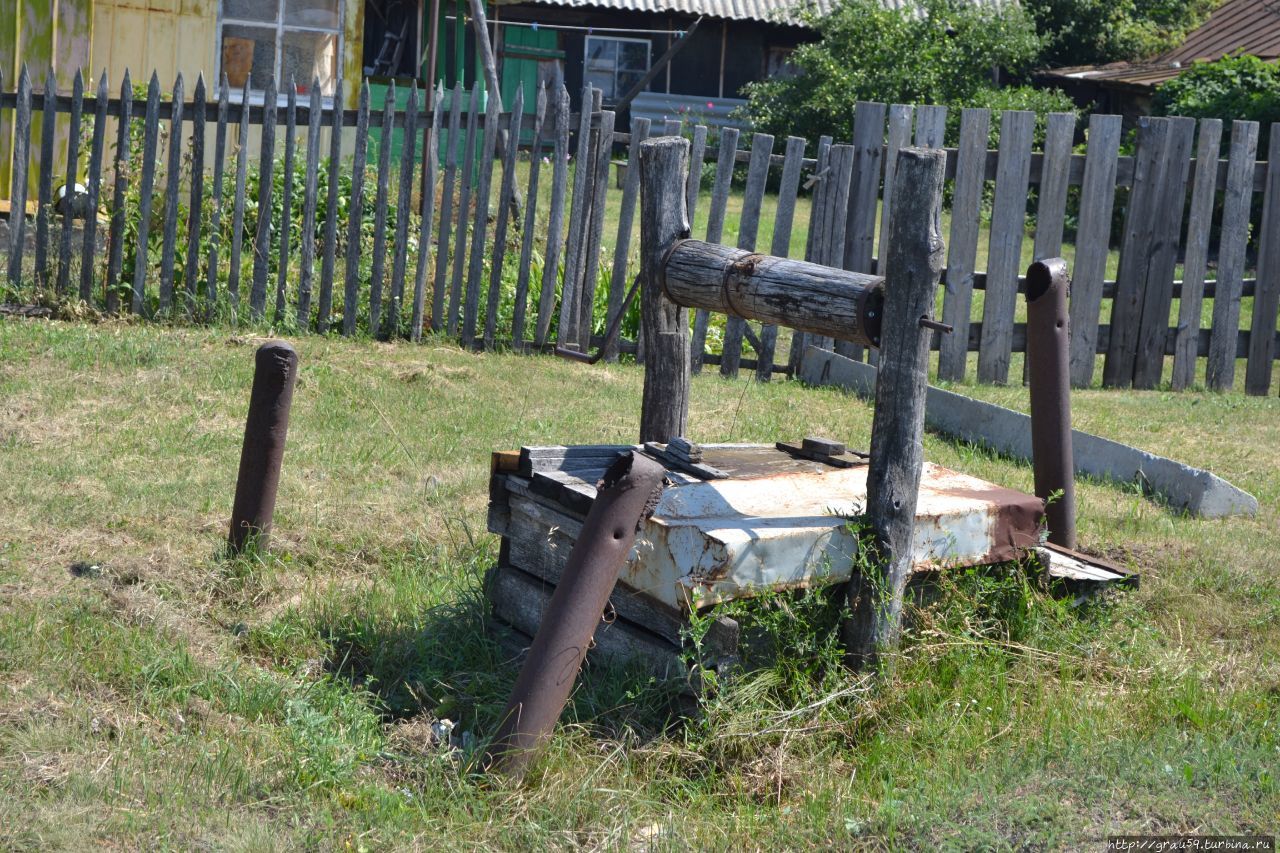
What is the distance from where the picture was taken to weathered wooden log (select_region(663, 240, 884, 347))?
3680 mm

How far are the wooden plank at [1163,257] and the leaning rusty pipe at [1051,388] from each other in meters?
4.80

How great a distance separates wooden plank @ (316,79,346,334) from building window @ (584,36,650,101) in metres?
14.7

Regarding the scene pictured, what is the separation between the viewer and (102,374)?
22.4ft

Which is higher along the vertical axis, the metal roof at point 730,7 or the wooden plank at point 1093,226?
the metal roof at point 730,7

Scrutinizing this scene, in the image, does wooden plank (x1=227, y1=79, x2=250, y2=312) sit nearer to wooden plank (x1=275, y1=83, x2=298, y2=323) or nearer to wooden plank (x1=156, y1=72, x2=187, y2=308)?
wooden plank (x1=275, y1=83, x2=298, y2=323)

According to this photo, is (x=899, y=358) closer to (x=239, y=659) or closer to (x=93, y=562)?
(x=239, y=659)

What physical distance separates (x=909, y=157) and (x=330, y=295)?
556cm

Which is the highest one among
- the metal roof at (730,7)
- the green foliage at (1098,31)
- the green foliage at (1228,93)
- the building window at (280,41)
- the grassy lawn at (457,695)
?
the green foliage at (1098,31)

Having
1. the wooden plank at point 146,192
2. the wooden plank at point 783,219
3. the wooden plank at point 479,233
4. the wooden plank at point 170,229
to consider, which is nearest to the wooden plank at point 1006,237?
the wooden plank at point 783,219

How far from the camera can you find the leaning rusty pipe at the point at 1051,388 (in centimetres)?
450

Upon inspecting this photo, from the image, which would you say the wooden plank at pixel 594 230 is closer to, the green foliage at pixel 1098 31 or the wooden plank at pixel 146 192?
the wooden plank at pixel 146 192

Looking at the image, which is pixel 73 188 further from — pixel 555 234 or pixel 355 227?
→ pixel 555 234

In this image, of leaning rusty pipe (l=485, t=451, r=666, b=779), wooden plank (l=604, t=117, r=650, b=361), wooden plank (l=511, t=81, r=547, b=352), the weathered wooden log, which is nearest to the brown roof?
wooden plank (l=604, t=117, r=650, b=361)

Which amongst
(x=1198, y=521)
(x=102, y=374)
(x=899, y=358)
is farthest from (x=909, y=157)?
(x=102, y=374)
